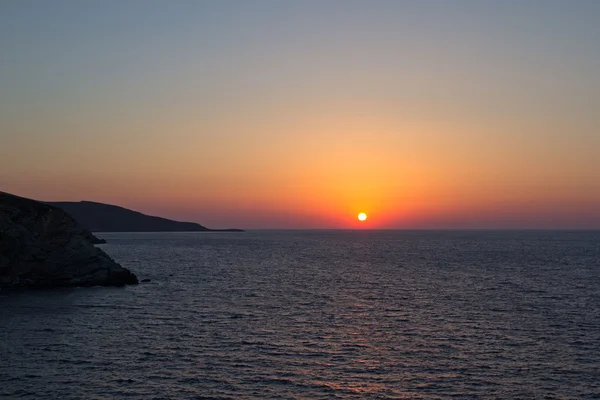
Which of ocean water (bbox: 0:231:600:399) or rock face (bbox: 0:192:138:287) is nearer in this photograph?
ocean water (bbox: 0:231:600:399)

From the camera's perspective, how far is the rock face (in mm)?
73375

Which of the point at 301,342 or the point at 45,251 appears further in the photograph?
the point at 45,251

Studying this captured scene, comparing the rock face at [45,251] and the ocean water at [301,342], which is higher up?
the rock face at [45,251]

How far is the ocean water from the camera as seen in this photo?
31.6 meters

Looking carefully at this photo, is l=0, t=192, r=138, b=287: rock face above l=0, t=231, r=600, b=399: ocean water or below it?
above

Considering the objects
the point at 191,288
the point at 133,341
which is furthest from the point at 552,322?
the point at 191,288

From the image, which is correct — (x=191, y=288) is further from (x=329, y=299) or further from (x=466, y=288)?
(x=466, y=288)

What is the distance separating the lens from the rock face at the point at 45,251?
73375 millimetres

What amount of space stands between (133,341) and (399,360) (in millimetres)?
19957

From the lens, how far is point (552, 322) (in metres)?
50.9

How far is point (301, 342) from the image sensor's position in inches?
1672

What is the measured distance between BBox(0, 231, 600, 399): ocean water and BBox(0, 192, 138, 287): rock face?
446cm

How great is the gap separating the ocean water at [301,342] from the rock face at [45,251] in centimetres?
446

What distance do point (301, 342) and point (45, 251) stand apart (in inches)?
1897
